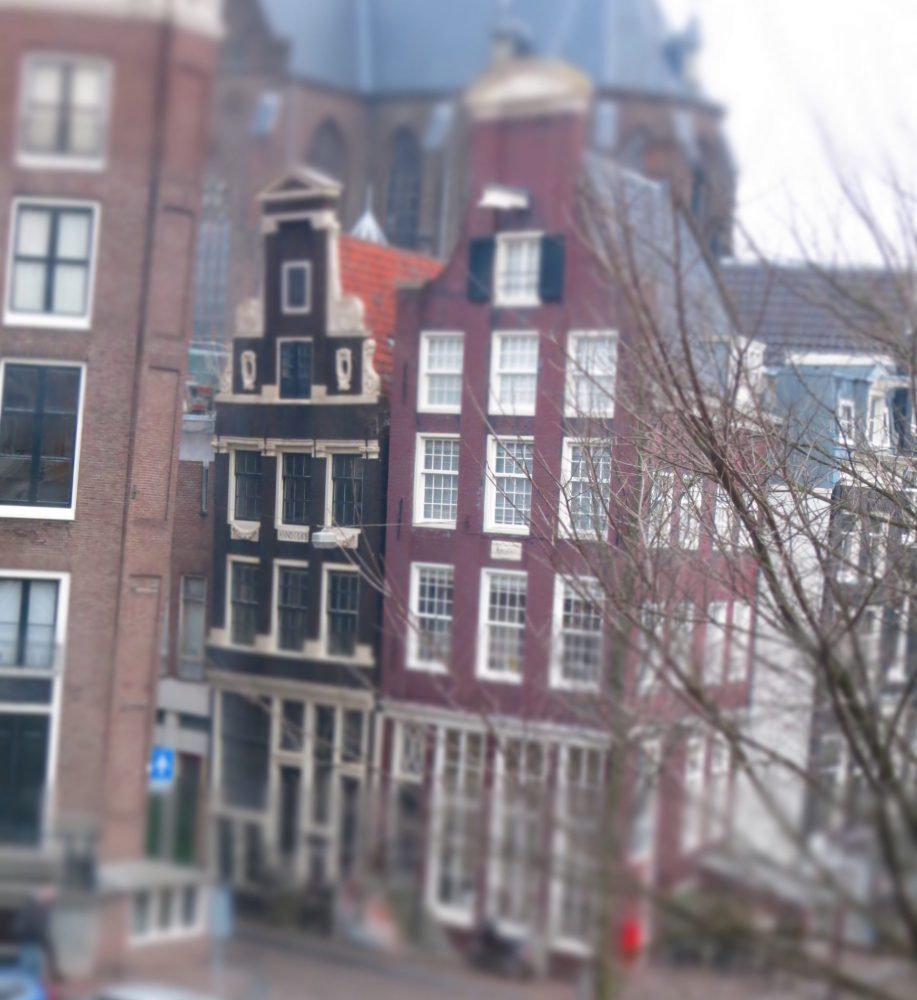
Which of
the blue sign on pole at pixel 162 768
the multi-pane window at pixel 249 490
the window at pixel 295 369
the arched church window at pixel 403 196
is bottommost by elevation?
the blue sign on pole at pixel 162 768

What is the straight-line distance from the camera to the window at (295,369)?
6.51m

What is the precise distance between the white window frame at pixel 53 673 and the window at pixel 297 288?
1626 millimetres

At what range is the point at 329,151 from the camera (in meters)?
6.62

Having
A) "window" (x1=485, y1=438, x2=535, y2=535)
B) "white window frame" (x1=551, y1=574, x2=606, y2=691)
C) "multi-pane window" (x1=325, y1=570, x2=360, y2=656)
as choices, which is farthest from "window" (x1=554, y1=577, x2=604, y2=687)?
"multi-pane window" (x1=325, y1=570, x2=360, y2=656)

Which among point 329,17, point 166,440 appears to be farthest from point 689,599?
point 329,17

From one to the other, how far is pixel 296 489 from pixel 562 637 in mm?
1443

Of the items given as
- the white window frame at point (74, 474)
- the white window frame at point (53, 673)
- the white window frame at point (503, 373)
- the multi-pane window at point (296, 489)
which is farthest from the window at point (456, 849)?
the white window frame at point (74, 474)

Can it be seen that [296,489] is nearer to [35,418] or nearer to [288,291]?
[288,291]

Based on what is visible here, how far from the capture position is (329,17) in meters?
6.57

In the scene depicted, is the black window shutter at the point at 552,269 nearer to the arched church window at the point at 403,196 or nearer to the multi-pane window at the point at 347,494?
the arched church window at the point at 403,196

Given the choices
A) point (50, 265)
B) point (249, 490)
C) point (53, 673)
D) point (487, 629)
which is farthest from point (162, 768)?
point (50, 265)

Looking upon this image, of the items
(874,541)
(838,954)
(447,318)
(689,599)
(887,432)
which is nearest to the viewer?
(838,954)

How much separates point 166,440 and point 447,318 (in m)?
1.47

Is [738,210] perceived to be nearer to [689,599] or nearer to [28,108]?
[689,599]
